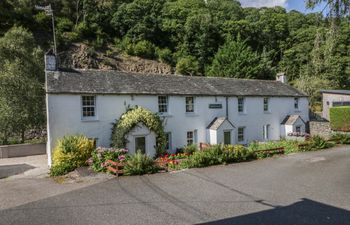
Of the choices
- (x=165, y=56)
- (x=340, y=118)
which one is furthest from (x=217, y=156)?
(x=165, y=56)

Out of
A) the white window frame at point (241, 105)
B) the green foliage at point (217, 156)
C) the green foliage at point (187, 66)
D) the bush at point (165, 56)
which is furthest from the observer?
the bush at point (165, 56)

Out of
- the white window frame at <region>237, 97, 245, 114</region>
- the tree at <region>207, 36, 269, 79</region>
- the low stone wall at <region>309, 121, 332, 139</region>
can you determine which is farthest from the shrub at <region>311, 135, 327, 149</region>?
the tree at <region>207, 36, 269, 79</region>

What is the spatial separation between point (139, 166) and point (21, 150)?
1393cm

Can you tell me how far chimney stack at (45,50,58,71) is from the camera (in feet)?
62.7

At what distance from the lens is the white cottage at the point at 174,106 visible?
17.8 metres

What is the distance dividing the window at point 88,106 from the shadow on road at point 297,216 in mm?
13379

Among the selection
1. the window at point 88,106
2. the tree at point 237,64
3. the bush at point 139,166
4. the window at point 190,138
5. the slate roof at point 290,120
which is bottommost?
the bush at point 139,166

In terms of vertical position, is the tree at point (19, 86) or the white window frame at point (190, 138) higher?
the tree at point (19, 86)

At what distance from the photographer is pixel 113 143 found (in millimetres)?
18531

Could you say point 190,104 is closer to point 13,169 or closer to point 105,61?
point 13,169

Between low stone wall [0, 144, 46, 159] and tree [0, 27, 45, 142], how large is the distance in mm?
2322

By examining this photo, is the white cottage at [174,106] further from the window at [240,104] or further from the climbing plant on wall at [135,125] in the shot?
the climbing plant on wall at [135,125]

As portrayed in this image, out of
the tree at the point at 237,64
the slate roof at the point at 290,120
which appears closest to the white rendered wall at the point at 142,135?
the slate roof at the point at 290,120

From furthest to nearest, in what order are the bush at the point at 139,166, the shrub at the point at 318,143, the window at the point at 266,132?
1. the window at the point at 266,132
2. the shrub at the point at 318,143
3. the bush at the point at 139,166
